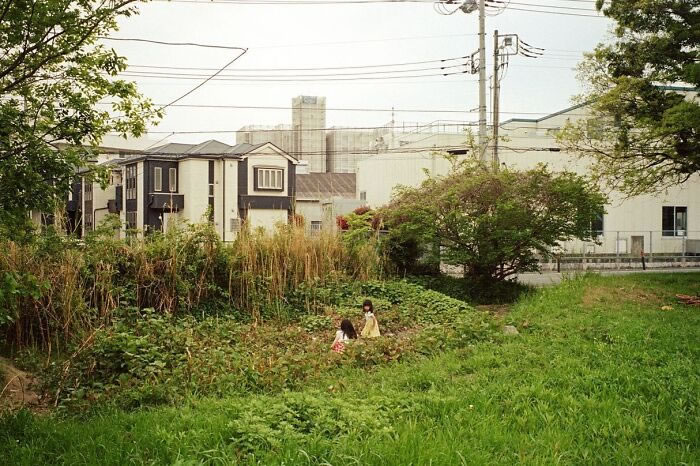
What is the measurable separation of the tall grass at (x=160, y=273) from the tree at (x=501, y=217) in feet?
7.68

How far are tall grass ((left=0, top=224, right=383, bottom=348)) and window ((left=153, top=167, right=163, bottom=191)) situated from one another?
2050cm

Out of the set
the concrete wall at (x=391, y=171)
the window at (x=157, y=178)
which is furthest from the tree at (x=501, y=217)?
the window at (x=157, y=178)

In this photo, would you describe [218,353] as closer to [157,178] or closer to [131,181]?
[157,178]

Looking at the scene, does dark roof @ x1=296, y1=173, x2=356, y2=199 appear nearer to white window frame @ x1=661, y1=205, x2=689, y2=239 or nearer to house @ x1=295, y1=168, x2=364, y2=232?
house @ x1=295, y1=168, x2=364, y2=232

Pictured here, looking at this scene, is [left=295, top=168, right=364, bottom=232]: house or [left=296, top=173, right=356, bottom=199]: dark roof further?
[left=296, top=173, right=356, bottom=199]: dark roof

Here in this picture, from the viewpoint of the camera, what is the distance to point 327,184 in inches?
1946

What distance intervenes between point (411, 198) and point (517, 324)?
18.9 feet

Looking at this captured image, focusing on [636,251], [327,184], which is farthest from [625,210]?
[327,184]

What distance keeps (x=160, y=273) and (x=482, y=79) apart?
42.8 ft

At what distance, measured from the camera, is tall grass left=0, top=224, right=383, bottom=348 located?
8.57 metres

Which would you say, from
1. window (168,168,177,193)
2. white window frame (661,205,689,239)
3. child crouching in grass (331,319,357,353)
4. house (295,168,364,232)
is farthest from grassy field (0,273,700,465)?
window (168,168,177,193)

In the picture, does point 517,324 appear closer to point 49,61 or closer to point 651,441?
point 651,441

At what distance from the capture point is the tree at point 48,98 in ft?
14.6

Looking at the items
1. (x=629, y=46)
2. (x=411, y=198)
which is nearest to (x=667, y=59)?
(x=629, y=46)
